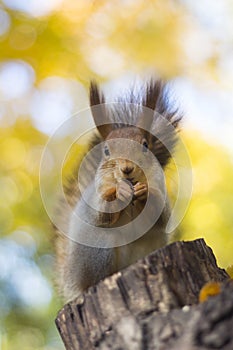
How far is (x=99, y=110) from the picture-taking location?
3.02 m

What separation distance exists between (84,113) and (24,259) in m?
1.32

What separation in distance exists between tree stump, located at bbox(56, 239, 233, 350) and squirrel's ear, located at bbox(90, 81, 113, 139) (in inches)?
50.0

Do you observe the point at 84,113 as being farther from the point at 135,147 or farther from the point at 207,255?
the point at 207,255

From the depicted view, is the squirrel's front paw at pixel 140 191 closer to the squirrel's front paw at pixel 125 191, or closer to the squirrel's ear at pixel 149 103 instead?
the squirrel's front paw at pixel 125 191

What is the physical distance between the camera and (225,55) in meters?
4.49

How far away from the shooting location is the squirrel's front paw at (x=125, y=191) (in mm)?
2631

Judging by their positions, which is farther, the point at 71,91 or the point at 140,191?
the point at 71,91

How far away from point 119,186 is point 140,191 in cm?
9

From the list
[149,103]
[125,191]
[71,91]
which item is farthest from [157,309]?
[71,91]

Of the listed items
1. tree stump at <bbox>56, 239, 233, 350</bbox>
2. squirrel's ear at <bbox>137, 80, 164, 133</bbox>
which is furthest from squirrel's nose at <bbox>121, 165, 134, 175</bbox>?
tree stump at <bbox>56, 239, 233, 350</bbox>

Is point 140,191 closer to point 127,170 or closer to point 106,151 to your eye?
point 127,170

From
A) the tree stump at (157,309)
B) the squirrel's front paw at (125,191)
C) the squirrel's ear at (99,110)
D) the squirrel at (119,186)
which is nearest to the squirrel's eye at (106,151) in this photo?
the squirrel at (119,186)

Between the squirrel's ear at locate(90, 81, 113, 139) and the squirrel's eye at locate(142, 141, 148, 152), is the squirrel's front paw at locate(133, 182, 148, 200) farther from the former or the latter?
the squirrel's ear at locate(90, 81, 113, 139)

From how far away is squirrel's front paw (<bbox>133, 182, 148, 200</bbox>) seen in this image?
2654 millimetres
